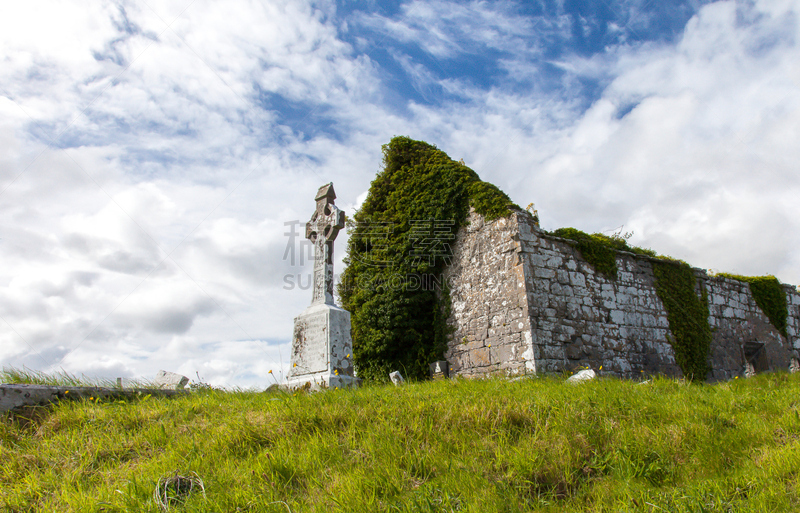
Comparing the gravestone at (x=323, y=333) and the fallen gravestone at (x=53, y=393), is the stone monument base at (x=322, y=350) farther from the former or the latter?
the fallen gravestone at (x=53, y=393)

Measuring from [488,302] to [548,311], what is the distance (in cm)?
141

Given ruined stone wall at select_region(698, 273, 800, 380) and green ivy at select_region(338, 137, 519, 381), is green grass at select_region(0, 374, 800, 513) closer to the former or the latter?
green ivy at select_region(338, 137, 519, 381)

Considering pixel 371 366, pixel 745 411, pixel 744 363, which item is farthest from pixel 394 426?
pixel 744 363

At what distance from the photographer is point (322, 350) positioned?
7.59 m

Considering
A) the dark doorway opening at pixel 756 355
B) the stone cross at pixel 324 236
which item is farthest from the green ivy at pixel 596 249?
the stone cross at pixel 324 236

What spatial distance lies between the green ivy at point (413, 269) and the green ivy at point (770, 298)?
28.4ft

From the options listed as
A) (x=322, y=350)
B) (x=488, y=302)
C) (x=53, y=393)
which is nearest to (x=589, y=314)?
(x=488, y=302)

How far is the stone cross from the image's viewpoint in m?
8.38

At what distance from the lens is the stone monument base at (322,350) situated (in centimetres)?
740

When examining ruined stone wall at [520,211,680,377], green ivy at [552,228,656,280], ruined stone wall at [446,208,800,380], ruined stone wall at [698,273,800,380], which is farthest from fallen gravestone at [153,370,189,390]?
ruined stone wall at [698,273,800,380]

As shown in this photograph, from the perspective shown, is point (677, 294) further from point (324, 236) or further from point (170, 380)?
point (170, 380)

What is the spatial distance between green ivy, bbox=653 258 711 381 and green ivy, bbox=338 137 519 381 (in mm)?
5118

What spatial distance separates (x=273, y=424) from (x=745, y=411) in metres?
4.66

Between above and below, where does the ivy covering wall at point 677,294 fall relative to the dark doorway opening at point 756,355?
above
